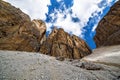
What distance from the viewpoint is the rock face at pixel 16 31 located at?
121 ft

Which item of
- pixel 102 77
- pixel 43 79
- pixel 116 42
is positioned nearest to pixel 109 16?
pixel 116 42

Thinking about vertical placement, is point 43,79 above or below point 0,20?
below

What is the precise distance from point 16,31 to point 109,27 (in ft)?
105

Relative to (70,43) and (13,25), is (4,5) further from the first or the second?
(70,43)

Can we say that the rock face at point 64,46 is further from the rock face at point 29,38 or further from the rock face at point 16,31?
the rock face at point 16,31

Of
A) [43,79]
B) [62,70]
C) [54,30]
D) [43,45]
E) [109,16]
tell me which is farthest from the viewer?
[109,16]

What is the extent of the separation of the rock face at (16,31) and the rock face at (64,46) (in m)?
2.61

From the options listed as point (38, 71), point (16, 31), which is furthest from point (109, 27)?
point (38, 71)

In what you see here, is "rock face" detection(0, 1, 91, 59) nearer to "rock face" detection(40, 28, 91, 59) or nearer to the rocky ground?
"rock face" detection(40, 28, 91, 59)

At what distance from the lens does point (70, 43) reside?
46.5 metres

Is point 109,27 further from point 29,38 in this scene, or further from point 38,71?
point 38,71

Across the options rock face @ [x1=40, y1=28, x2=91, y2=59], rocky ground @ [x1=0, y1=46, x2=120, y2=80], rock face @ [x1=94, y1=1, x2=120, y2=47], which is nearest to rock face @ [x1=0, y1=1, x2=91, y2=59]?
rock face @ [x1=40, y1=28, x2=91, y2=59]

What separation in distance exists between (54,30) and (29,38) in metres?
10.4

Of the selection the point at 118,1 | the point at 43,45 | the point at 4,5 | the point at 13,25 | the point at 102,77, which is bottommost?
the point at 102,77
